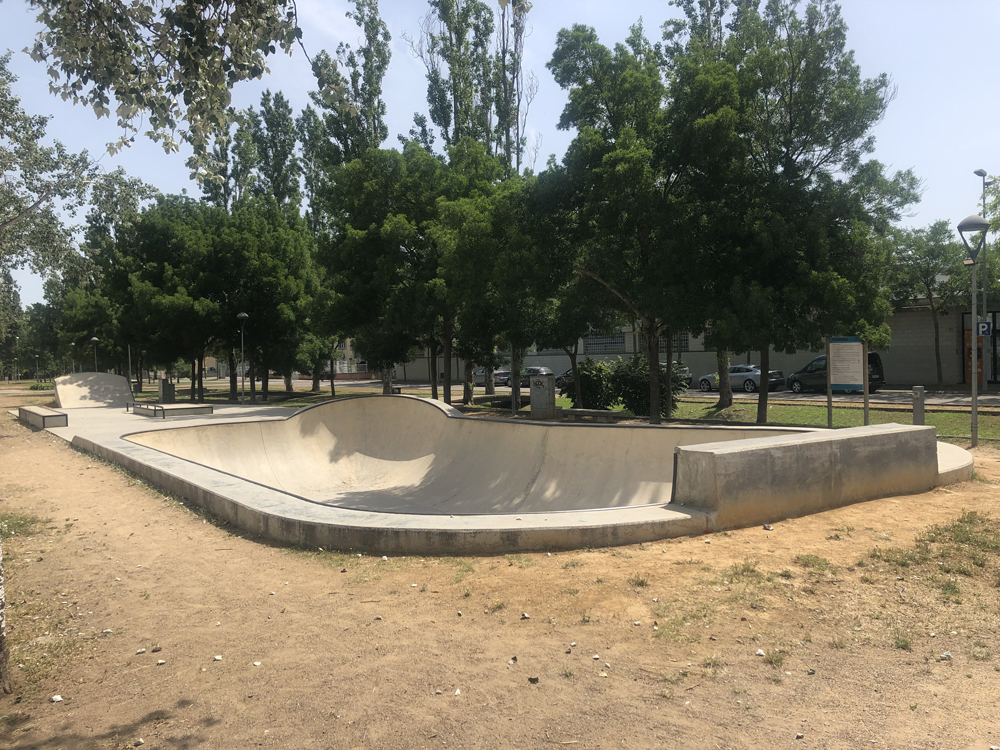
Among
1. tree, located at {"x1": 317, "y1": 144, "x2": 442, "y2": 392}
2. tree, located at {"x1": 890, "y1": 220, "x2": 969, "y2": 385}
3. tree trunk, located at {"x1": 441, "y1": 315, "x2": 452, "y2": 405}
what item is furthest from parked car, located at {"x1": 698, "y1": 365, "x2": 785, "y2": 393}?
tree, located at {"x1": 317, "y1": 144, "x2": 442, "y2": 392}

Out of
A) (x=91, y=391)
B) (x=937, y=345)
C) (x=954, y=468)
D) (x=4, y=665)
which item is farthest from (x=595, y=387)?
(x=91, y=391)

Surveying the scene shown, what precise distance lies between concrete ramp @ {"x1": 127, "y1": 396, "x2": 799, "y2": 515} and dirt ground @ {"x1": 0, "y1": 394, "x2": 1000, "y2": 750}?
10.4 ft

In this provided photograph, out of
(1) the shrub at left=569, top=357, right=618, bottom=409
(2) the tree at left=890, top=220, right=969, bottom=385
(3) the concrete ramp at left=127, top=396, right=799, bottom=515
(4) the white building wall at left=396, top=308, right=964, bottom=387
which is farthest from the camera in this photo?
(4) the white building wall at left=396, top=308, right=964, bottom=387

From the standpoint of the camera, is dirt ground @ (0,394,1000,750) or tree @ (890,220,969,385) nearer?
dirt ground @ (0,394,1000,750)

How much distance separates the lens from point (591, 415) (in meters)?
17.5

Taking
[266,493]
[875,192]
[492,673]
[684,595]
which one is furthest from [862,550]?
[875,192]

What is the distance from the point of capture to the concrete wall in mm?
6203

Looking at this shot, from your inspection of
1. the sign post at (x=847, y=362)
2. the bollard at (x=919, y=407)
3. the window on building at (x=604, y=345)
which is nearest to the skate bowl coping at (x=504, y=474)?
the bollard at (x=919, y=407)

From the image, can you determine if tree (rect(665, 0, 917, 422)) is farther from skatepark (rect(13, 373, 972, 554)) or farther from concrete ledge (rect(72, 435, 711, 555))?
concrete ledge (rect(72, 435, 711, 555))

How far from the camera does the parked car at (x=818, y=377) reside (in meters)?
26.3

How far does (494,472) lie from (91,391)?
25.7 metres

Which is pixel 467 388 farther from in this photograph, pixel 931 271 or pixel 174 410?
pixel 931 271

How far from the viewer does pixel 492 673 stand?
11.8ft

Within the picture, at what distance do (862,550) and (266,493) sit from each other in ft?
19.8
